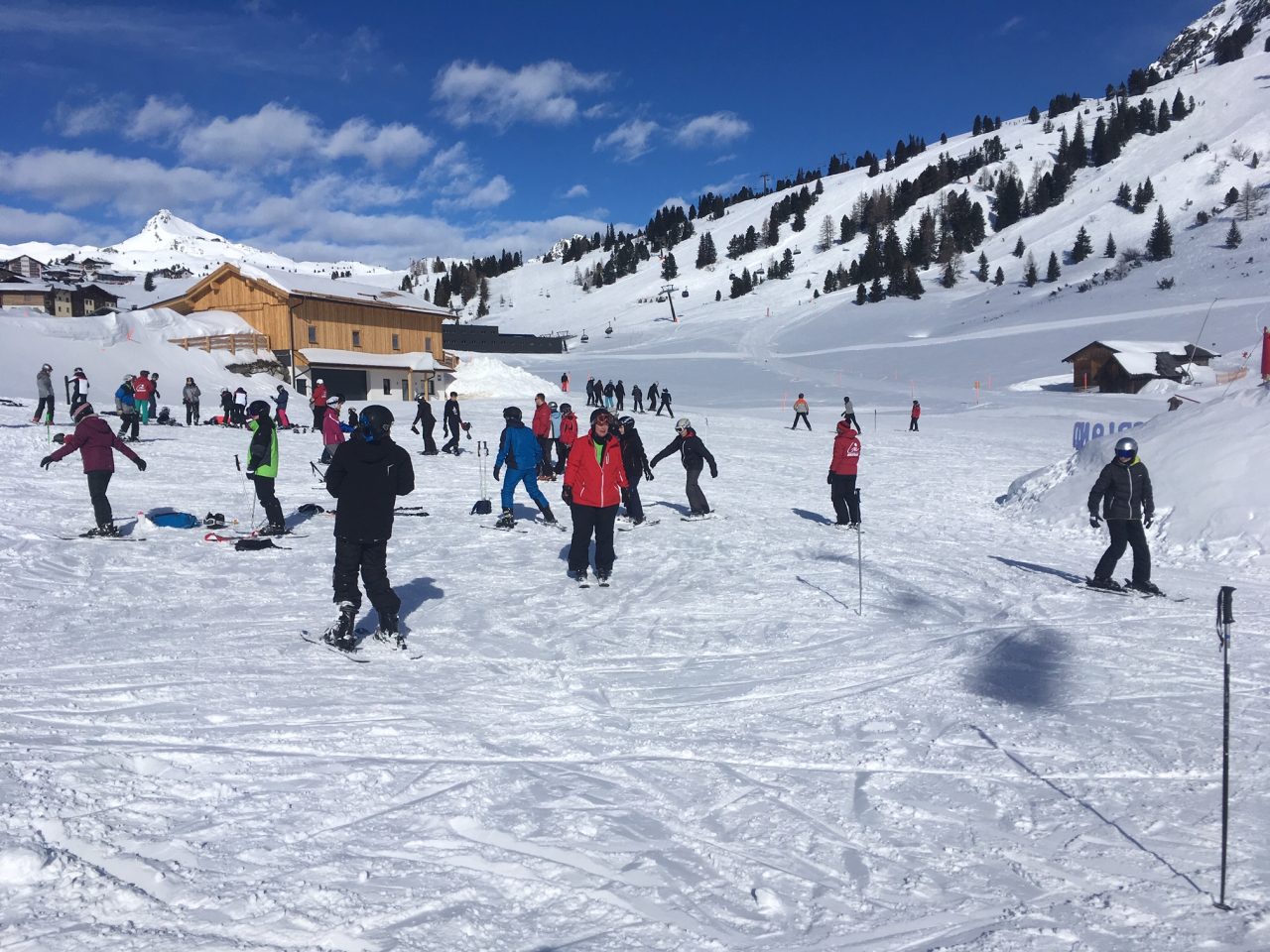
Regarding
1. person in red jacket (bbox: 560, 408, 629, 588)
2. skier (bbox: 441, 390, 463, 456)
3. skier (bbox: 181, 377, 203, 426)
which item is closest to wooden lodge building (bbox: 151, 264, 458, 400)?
skier (bbox: 181, 377, 203, 426)

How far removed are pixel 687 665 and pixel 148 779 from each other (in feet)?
12.1

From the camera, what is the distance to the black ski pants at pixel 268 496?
10.5 metres

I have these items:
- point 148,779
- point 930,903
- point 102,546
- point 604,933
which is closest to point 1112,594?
point 930,903

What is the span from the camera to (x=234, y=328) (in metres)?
43.0

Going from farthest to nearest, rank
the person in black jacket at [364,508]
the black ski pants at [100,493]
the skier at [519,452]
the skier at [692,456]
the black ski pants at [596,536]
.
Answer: the skier at [692,456]
the skier at [519,452]
the black ski pants at [100,493]
the black ski pants at [596,536]
the person in black jacket at [364,508]

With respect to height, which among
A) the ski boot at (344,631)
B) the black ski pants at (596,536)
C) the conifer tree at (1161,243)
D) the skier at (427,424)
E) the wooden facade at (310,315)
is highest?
the conifer tree at (1161,243)

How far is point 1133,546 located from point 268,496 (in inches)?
382

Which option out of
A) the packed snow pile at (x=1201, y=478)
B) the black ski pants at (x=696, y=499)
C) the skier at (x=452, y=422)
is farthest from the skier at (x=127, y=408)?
the packed snow pile at (x=1201, y=478)

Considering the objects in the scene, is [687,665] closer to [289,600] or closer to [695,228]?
[289,600]

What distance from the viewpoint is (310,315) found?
143 feet

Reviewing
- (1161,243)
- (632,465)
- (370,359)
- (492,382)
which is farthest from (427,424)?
(1161,243)

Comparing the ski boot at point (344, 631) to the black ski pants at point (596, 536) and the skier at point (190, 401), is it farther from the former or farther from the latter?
the skier at point (190, 401)

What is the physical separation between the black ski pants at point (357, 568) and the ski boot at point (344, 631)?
0.05 meters

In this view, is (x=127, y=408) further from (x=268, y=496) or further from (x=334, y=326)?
(x=334, y=326)
